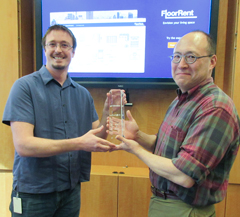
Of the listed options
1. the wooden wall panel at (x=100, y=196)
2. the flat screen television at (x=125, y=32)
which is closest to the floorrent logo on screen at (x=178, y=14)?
the flat screen television at (x=125, y=32)

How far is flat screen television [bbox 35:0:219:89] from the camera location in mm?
1989

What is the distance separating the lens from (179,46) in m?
1.13

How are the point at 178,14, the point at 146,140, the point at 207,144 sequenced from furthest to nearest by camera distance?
the point at 178,14
the point at 146,140
the point at 207,144

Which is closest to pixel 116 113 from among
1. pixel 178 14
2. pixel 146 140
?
pixel 146 140

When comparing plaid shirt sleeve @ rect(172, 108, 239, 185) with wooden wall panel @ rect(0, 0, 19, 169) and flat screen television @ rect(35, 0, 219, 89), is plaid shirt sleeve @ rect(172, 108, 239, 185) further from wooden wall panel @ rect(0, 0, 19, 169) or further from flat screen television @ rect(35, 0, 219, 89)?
wooden wall panel @ rect(0, 0, 19, 169)

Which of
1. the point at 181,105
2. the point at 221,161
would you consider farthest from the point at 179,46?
the point at 221,161

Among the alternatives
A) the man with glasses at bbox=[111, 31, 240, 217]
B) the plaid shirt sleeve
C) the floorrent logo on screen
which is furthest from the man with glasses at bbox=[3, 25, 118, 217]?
the floorrent logo on screen

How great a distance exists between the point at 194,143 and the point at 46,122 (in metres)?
0.89

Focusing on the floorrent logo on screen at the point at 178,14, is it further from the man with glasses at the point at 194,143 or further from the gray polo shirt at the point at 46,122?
the gray polo shirt at the point at 46,122

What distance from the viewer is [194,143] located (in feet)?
3.12

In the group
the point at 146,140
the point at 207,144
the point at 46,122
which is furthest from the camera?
the point at 146,140

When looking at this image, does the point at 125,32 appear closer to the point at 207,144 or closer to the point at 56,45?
the point at 56,45

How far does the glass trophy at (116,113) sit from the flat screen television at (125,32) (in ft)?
2.21

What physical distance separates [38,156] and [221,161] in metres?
1.01
